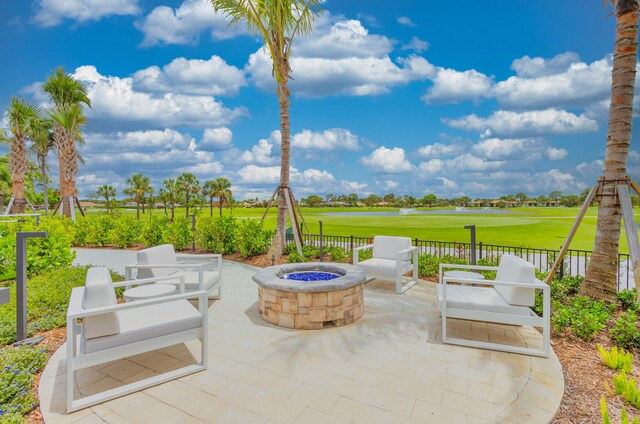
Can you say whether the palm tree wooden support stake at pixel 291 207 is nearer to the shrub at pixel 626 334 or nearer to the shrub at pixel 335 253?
the shrub at pixel 335 253

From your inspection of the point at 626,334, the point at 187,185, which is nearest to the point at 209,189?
the point at 187,185

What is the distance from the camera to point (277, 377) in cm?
282

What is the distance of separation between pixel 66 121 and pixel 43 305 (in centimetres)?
1532

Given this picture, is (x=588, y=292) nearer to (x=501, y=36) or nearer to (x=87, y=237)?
(x=501, y=36)

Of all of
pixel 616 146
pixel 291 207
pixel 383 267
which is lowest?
pixel 383 267

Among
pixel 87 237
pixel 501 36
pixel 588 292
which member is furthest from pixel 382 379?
pixel 501 36

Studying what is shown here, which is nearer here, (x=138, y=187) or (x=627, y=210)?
(x=627, y=210)

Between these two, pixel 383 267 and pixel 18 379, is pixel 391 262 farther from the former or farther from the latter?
pixel 18 379

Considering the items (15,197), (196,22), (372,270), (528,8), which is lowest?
(372,270)

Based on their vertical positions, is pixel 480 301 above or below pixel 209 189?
below

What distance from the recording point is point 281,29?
8008 mm

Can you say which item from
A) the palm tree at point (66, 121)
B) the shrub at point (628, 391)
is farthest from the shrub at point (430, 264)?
the palm tree at point (66, 121)

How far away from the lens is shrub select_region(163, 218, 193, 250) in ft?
34.5

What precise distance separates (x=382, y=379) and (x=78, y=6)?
42.0ft
